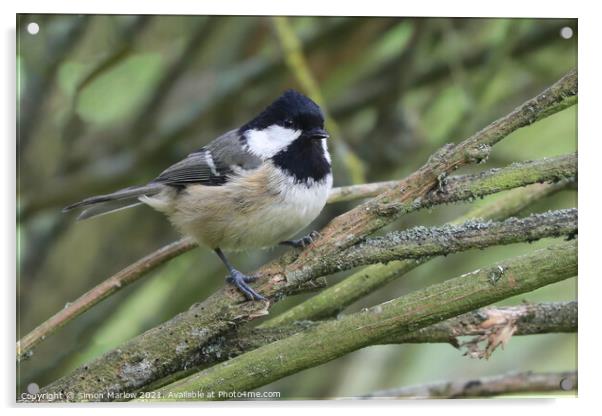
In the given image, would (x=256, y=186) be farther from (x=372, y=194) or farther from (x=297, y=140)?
(x=372, y=194)

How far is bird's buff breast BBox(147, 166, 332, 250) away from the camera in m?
1.81

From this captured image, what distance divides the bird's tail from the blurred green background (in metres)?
0.16

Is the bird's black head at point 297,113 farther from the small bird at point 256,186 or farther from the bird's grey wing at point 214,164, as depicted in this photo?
the bird's grey wing at point 214,164

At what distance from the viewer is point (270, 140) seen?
1917mm

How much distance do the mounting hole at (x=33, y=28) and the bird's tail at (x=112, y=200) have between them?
1.61ft

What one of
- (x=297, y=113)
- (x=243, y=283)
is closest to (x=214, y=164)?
(x=297, y=113)

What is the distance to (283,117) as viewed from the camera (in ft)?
6.22

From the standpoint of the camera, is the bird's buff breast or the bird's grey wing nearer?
the bird's buff breast

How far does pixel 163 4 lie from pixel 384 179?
0.91 meters

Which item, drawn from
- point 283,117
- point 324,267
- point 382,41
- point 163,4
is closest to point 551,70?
point 382,41

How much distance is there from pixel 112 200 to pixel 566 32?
1.45 meters

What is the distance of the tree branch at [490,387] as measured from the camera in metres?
1.95

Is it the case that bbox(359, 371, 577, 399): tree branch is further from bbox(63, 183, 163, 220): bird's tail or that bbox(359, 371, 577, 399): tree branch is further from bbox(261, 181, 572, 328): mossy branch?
bbox(63, 183, 163, 220): bird's tail

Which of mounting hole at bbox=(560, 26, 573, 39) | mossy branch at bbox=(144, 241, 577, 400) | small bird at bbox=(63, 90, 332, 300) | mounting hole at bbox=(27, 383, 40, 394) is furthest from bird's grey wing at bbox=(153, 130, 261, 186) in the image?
mounting hole at bbox=(560, 26, 573, 39)
